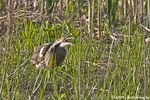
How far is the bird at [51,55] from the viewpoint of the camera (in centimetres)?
494

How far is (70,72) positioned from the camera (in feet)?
15.8

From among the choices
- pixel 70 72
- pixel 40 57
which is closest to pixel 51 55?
pixel 40 57

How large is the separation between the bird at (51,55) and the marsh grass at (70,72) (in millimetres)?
64

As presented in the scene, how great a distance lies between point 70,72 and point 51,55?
0.27m

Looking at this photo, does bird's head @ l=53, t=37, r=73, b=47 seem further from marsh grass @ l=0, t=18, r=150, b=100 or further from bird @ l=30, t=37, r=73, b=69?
marsh grass @ l=0, t=18, r=150, b=100

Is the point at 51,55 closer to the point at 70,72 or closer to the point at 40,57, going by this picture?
the point at 40,57

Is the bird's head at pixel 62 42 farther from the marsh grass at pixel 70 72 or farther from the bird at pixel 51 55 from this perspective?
the marsh grass at pixel 70 72

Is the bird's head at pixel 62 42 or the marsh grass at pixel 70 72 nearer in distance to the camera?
the marsh grass at pixel 70 72

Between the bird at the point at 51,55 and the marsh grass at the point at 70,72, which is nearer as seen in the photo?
the marsh grass at the point at 70,72

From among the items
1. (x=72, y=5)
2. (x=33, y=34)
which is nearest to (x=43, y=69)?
(x=33, y=34)

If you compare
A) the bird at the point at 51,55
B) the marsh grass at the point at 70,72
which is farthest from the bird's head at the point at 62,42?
the marsh grass at the point at 70,72

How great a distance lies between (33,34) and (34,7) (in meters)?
1.39

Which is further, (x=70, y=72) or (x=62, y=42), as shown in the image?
(x=62, y=42)

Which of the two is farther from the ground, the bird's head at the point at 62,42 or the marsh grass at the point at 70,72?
the bird's head at the point at 62,42
